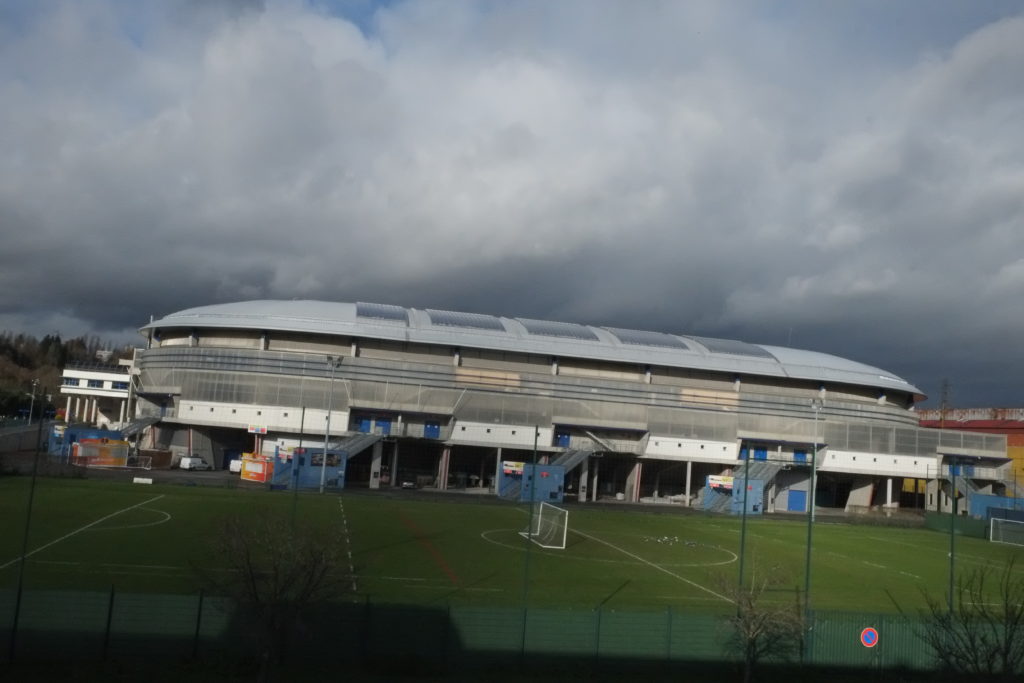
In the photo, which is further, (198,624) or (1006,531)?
(1006,531)

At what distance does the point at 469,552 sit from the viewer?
3956cm

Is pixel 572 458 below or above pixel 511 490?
above

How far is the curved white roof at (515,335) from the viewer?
289 ft

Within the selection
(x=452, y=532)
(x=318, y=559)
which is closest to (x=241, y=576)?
(x=318, y=559)

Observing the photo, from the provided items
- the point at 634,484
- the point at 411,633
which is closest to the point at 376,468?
the point at 634,484

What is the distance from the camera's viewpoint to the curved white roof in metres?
88.1

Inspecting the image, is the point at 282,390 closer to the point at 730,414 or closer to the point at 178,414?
the point at 178,414

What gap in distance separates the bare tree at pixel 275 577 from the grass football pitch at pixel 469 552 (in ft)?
5.92

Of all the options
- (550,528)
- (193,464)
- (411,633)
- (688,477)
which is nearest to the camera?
(411,633)

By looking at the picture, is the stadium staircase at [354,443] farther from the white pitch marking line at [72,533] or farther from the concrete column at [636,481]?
the concrete column at [636,481]

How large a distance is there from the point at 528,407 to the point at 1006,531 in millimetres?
43314

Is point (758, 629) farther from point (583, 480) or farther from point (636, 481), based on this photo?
point (636, 481)

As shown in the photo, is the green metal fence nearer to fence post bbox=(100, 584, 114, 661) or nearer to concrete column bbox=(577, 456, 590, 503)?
fence post bbox=(100, 584, 114, 661)

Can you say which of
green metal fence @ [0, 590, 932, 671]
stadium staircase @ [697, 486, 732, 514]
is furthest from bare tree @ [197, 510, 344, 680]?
stadium staircase @ [697, 486, 732, 514]
